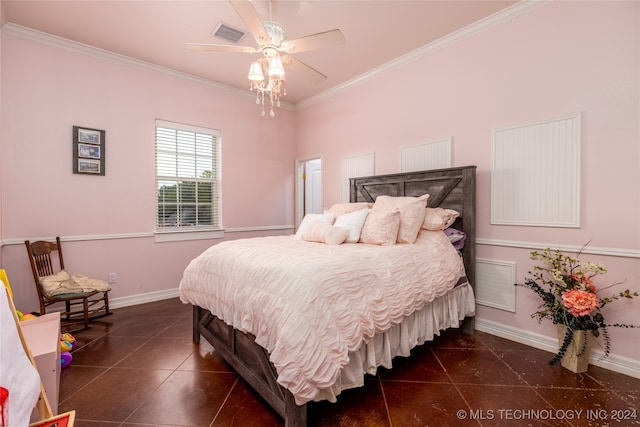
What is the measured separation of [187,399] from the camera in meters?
1.77

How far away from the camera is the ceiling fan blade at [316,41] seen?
6.54ft

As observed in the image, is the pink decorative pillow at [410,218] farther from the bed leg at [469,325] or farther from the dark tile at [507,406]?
the dark tile at [507,406]

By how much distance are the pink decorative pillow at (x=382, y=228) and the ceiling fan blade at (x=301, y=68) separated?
1353mm

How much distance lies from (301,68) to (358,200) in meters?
1.87

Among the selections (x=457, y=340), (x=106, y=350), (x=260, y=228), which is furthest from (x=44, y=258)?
(x=457, y=340)

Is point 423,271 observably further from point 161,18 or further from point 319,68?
point 161,18

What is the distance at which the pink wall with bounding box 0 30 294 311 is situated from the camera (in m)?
2.82

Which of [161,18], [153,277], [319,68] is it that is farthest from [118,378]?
[319,68]

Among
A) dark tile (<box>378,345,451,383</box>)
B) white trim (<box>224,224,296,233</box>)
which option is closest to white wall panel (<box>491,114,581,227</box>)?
dark tile (<box>378,345,451,383</box>)

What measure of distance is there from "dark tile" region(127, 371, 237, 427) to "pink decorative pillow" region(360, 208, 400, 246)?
1.48 meters

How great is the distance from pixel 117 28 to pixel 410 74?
3.13 metres

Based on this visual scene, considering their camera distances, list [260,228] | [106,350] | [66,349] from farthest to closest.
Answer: [260,228] < [106,350] < [66,349]

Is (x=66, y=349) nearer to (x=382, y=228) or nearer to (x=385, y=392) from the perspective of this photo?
(x=385, y=392)

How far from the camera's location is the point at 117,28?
9.23ft
